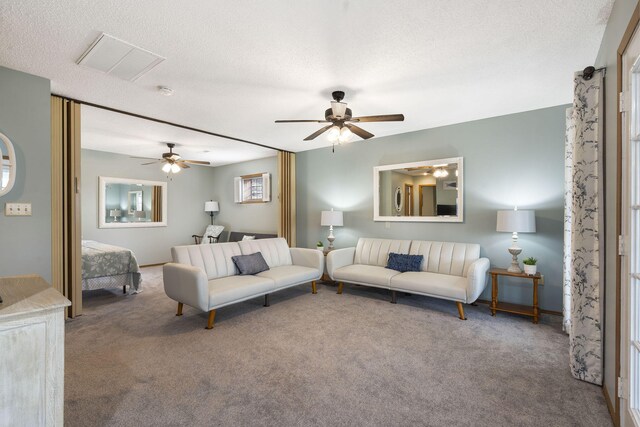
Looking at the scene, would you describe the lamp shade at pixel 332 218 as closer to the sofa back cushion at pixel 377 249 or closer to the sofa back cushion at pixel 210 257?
the sofa back cushion at pixel 377 249

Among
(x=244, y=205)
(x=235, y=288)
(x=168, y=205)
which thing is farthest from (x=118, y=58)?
(x=168, y=205)

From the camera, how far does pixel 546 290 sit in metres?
3.68

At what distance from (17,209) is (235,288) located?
2.14 metres

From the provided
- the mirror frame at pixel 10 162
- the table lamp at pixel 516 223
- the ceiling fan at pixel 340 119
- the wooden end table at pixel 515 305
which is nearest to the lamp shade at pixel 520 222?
the table lamp at pixel 516 223

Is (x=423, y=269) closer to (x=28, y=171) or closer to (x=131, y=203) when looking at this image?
(x=28, y=171)

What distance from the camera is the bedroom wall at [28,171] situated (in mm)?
2775

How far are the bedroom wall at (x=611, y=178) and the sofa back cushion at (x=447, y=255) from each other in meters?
1.90

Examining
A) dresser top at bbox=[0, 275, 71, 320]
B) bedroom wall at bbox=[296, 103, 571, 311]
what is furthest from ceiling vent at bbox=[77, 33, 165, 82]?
bedroom wall at bbox=[296, 103, 571, 311]

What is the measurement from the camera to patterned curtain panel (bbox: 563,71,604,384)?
6.97 ft

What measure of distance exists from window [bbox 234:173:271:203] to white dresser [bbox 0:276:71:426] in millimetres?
5825

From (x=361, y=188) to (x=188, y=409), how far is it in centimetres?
416

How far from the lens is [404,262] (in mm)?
4289

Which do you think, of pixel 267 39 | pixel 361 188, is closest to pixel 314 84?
pixel 267 39

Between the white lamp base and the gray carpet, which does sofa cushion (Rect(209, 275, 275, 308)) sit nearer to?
the gray carpet
